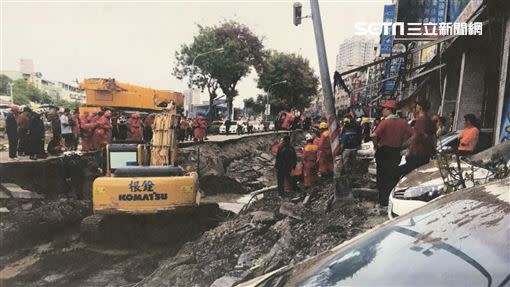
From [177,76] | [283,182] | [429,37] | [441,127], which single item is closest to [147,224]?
[283,182]

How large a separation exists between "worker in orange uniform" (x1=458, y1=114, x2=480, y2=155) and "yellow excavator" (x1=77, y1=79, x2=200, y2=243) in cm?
433

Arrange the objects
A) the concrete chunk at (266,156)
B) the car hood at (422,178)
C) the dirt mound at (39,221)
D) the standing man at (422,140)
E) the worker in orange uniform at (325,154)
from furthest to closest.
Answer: the concrete chunk at (266,156)
the worker in orange uniform at (325,154)
the dirt mound at (39,221)
the standing man at (422,140)
the car hood at (422,178)

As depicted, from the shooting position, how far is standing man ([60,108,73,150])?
43.2 feet

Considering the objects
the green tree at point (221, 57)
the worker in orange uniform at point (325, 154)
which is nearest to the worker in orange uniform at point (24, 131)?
the worker in orange uniform at point (325, 154)

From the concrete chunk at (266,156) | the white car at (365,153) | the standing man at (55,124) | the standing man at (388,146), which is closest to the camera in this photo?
the standing man at (388,146)

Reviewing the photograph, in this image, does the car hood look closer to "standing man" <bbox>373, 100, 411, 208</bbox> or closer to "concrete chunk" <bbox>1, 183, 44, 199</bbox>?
"standing man" <bbox>373, 100, 411, 208</bbox>

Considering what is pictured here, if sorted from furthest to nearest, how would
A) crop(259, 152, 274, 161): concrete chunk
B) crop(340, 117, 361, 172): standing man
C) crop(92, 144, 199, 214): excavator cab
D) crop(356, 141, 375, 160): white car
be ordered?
crop(259, 152, 274, 161): concrete chunk, crop(356, 141, 375, 160): white car, crop(340, 117, 361, 172): standing man, crop(92, 144, 199, 214): excavator cab

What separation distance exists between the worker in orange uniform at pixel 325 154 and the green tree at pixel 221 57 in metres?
18.7

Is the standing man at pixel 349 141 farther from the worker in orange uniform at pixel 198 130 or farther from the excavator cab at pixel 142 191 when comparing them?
the worker in orange uniform at pixel 198 130

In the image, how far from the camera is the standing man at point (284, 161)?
9.46 meters

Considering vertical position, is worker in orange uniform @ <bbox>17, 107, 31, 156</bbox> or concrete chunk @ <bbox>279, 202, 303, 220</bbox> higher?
worker in orange uniform @ <bbox>17, 107, 31, 156</bbox>

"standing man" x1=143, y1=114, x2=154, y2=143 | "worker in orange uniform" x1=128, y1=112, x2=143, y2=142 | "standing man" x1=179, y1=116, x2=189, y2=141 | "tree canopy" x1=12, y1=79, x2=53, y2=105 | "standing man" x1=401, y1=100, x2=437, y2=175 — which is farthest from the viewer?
"tree canopy" x1=12, y1=79, x2=53, y2=105

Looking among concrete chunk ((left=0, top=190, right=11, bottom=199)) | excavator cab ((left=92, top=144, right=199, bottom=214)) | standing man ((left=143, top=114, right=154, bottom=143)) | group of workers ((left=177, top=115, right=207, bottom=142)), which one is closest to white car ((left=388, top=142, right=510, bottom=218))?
excavator cab ((left=92, top=144, right=199, bottom=214))

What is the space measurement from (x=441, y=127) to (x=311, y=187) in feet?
9.97
